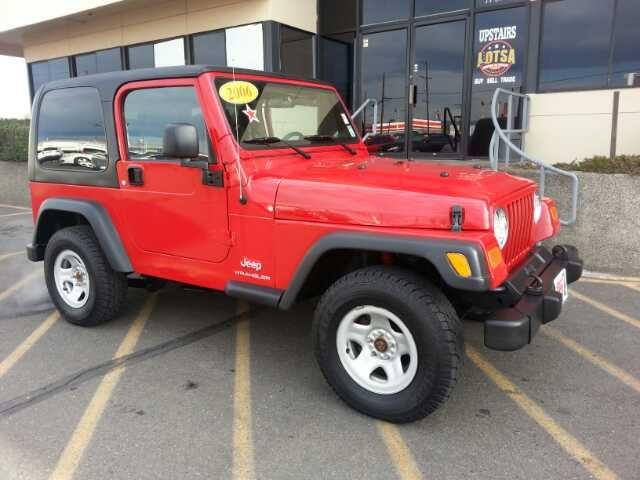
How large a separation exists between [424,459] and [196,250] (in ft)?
6.21

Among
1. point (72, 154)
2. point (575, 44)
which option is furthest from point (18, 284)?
point (575, 44)

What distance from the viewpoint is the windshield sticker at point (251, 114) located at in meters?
3.56

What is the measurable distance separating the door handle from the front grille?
7.88 feet

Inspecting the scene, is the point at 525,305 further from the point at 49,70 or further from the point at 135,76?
the point at 49,70

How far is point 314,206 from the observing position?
3010 millimetres

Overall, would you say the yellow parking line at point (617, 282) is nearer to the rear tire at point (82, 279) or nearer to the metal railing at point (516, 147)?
the metal railing at point (516, 147)

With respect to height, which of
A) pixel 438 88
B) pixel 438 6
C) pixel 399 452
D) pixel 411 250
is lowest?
pixel 399 452

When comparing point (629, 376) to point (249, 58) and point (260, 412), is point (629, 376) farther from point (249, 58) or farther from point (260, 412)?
point (249, 58)

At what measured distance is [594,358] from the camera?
3.75 m

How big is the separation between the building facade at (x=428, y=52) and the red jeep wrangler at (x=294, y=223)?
5130 mm

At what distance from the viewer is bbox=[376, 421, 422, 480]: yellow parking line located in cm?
255

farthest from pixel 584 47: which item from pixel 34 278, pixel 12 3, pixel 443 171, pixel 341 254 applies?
pixel 12 3

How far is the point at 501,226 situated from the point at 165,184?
7.02 ft

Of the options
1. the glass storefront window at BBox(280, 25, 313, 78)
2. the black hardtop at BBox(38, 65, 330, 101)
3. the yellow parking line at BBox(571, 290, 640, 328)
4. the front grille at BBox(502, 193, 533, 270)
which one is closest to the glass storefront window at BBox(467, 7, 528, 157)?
the glass storefront window at BBox(280, 25, 313, 78)
